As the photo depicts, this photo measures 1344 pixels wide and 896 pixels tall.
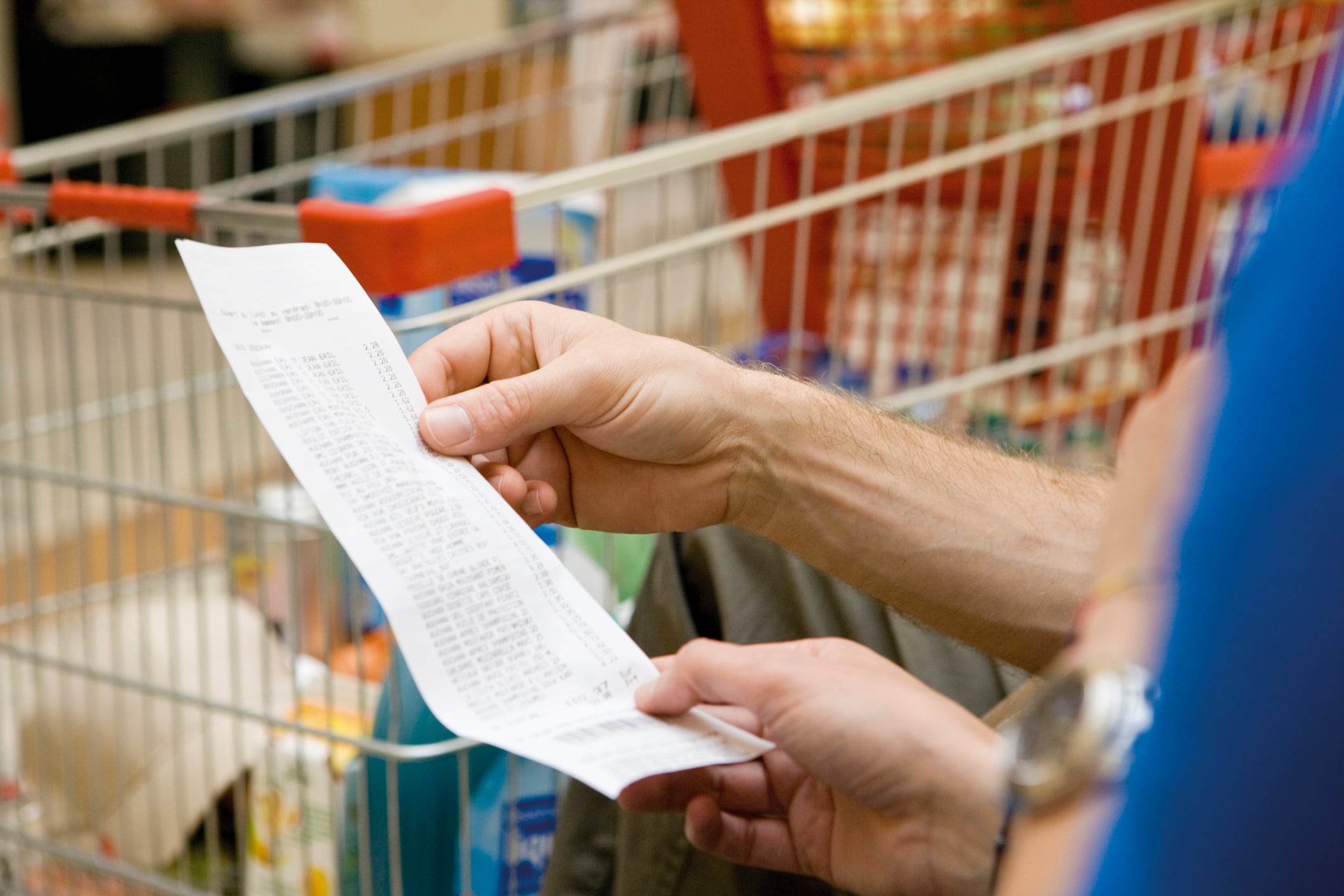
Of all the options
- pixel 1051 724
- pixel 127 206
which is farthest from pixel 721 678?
pixel 127 206

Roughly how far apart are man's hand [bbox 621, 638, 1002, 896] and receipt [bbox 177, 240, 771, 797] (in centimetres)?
4

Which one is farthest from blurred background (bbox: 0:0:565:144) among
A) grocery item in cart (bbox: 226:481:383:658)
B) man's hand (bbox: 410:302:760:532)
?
man's hand (bbox: 410:302:760:532)

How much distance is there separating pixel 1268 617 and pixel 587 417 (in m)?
0.47

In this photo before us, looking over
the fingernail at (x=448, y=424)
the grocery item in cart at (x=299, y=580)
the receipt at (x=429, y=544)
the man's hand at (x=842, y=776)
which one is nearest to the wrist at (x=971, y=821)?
the man's hand at (x=842, y=776)

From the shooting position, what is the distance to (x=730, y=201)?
1.84m

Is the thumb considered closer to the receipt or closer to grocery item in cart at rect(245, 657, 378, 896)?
the receipt

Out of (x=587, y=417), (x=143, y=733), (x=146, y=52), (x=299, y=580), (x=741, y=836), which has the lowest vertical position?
(x=143, y=733)

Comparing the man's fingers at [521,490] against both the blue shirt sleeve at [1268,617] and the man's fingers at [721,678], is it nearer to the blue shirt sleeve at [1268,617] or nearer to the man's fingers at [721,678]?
the man's fingers at [721,678]

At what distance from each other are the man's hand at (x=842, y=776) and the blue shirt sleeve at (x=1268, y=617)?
0.81ft

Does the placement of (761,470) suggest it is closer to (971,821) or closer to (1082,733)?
(971,821)

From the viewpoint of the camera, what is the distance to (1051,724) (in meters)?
0.40

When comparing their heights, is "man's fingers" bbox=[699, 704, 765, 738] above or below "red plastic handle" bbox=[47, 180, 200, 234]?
below

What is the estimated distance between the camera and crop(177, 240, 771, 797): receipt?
2.04ft

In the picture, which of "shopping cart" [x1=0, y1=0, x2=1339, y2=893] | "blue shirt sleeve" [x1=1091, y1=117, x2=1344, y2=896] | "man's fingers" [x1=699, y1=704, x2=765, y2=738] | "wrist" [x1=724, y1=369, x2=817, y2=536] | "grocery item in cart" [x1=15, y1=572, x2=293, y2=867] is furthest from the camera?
"grocery item in cart" [x1=15, y1=572, x2=293, y2=867]
